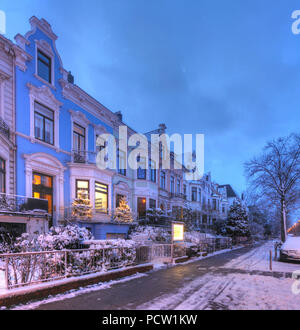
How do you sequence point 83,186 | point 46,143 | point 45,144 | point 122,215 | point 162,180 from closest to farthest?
point 45,144 → point 46,143 → point 83,186 → point 122,215 → point 162,180

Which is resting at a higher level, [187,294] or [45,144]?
[45,144]

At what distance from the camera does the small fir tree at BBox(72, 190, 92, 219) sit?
14711mm

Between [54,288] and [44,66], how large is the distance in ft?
42.5

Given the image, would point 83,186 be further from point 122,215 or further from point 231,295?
point 231,295

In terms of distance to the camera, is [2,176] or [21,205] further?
[2,176]

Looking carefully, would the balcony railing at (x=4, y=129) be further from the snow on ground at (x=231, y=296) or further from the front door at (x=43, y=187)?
the snow on ground at (x=231, y=296)

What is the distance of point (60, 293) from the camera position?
657cm

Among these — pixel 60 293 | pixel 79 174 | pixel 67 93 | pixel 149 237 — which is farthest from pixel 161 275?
pixel 67 93

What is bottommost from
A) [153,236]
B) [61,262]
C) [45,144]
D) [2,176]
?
[153,236]

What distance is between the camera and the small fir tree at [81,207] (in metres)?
14.7

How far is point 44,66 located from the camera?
14.8m

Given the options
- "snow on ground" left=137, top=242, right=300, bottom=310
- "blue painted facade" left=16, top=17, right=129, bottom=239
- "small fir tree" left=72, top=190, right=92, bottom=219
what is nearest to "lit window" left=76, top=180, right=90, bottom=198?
"blue painted facade" left=16, top=17, right=129, bottom=239

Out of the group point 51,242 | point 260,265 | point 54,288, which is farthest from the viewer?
point 260,265

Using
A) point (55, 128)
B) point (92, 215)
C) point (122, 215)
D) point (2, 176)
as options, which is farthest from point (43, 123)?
point (122, 215)
